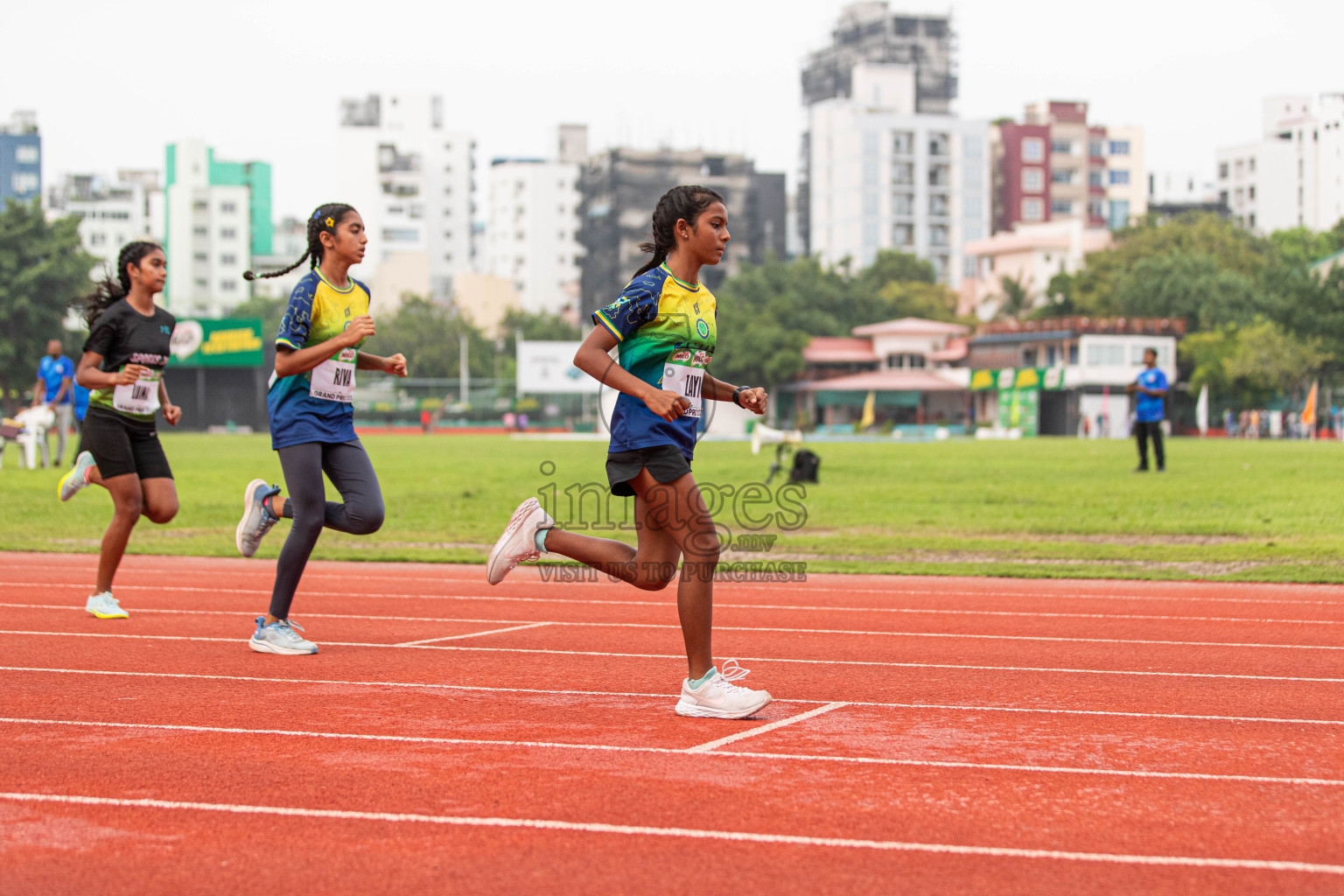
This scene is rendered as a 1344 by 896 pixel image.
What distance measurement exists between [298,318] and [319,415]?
18.4 inches

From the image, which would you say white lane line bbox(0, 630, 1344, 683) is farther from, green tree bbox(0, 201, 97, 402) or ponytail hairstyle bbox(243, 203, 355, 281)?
green tree bbox(0, 201, 97, 402)

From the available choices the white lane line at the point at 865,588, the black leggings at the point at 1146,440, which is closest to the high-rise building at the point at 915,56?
the black leggings at the point at 1146,440

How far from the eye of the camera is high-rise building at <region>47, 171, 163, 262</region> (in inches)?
5143

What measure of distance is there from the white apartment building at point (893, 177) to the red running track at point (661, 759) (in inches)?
4502

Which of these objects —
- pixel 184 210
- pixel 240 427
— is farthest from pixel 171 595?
pixel 184 210

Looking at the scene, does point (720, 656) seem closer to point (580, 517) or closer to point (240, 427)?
point (580, 517)

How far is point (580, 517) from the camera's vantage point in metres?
16.2

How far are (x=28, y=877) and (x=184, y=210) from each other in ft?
434

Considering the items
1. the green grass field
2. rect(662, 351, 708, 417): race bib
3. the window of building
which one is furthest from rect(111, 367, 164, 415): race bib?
the window of building

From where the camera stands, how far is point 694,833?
11.5 feet

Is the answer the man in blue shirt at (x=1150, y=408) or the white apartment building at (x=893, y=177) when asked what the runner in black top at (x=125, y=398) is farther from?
the white apartment building at (x=893, y=177)

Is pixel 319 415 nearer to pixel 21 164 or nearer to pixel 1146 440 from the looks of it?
pixel 1146 440

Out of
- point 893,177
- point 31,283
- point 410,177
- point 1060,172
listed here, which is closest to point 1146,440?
point 31,283

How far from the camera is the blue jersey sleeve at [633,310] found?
4.96 metres
